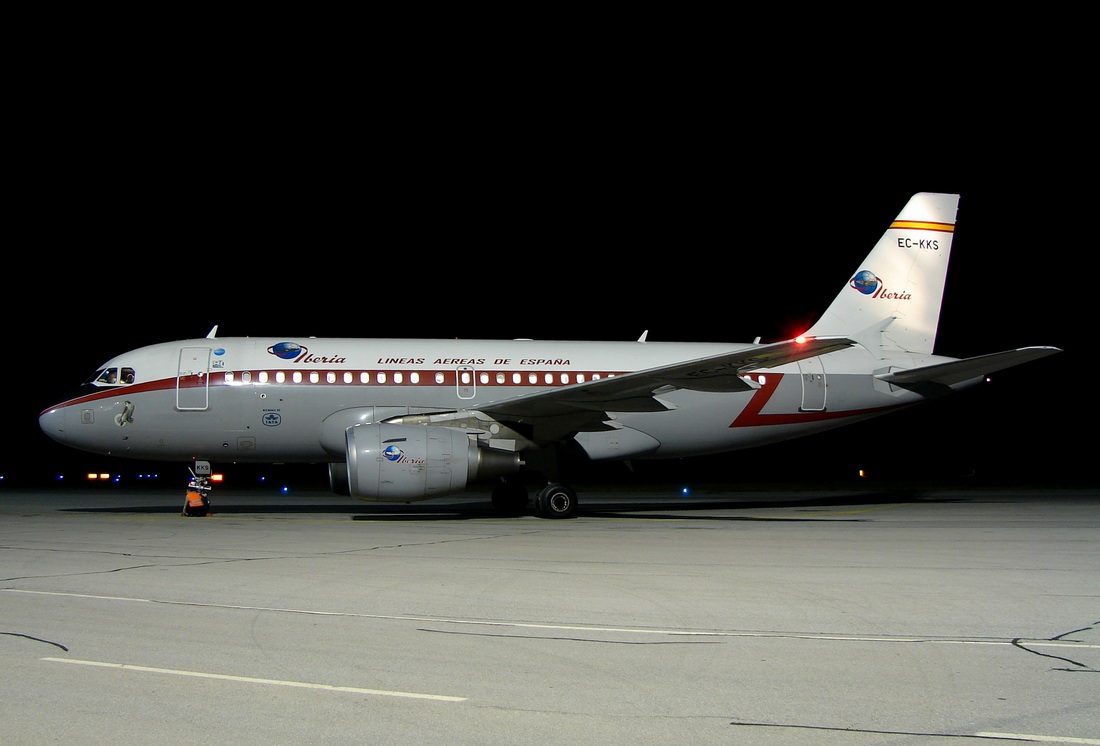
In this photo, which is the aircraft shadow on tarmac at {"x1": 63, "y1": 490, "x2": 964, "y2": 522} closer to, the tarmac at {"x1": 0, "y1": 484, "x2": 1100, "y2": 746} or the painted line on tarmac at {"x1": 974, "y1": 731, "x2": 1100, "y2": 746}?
the tarmac at {"x1": 0, "y1": 484, "x2": 1100, "y2": 746}

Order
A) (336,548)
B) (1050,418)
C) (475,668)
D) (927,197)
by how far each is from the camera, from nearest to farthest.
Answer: (475,668), (336,548), (927,197), (1050,418)

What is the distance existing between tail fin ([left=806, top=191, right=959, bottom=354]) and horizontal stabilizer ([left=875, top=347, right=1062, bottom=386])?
123 cm

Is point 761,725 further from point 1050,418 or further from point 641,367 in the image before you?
point 1050,418

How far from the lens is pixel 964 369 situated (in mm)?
19906

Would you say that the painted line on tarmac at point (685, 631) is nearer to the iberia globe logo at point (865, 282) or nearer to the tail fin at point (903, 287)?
the tail fin at point (903, 287)

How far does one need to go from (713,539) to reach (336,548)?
5102mm

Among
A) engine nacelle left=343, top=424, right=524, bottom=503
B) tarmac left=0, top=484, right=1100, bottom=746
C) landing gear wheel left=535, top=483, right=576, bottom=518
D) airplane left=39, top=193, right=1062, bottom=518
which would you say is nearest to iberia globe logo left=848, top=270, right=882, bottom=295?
airplane left=39, top=193, right=1062, bottom=518

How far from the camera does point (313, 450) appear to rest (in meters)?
18.6

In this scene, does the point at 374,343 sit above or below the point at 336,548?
above

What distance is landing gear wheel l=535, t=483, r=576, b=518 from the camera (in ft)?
58.3

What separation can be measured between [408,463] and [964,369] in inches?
469

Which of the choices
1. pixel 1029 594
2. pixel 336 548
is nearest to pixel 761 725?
pixel 1029 594

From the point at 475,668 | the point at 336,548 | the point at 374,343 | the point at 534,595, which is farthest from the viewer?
the point at 374,343

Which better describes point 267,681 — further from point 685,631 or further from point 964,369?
point 964,369
